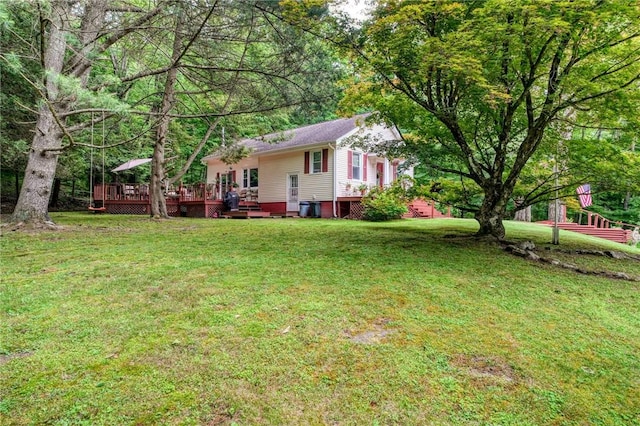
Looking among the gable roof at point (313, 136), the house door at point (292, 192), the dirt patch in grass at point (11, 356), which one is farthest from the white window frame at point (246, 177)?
the dirt patch in grass at point (11, 356)

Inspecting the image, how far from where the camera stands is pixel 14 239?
643 centimetres

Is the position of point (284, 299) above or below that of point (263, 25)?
below

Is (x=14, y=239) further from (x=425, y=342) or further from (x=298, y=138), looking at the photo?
(x=298, y=138)

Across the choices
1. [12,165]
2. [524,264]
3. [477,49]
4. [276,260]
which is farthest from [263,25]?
[12,165]

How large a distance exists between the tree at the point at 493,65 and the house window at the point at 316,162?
8.25m

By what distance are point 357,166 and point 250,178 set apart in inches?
262

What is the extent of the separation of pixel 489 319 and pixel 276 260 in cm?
302

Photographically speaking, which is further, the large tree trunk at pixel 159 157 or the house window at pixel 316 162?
the house window at pixel 316 162

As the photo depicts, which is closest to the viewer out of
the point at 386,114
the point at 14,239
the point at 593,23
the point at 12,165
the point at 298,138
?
the point at 593,23

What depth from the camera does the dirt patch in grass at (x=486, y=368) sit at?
227 centimetres

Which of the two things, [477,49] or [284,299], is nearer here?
[284,299]

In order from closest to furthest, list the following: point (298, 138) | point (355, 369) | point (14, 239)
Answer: point (355, 369) < point (14, 239) < point (298, 138)

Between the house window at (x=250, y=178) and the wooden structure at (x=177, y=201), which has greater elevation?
the house window at (x=250, y=178)

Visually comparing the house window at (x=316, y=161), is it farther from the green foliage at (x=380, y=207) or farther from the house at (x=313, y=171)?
the green foliage at (x=380, y=207)
